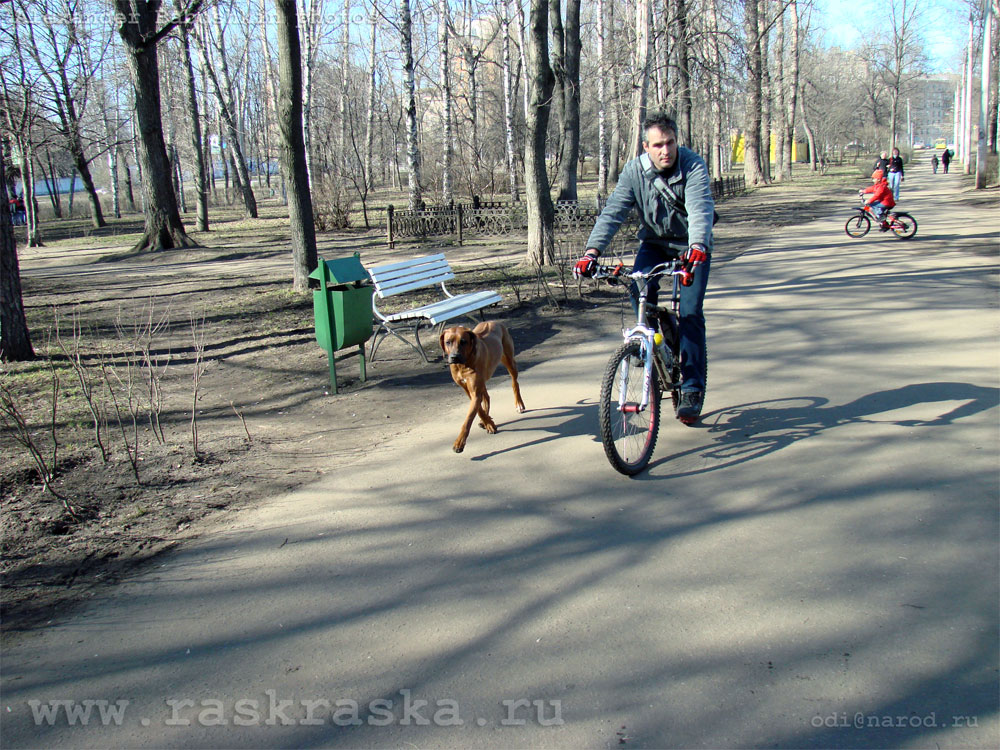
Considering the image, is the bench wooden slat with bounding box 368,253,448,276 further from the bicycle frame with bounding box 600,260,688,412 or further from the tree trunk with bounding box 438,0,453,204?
the tree trunk with bounding box 438,0,453,204

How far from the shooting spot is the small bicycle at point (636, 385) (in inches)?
170

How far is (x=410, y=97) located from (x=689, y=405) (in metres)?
21.1

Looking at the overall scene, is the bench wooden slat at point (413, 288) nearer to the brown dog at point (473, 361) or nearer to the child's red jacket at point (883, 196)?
the brown dog at point (473, 361)

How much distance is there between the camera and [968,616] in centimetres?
298

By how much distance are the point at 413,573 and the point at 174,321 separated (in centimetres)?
816

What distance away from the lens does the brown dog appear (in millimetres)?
4914

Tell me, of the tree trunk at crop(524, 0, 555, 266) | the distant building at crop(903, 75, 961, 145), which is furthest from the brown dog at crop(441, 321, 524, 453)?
the distant building at crop(903, 75, 961, 145)

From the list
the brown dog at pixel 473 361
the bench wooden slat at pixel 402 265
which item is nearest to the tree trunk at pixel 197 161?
the bench wooden slat at pixel 402 265

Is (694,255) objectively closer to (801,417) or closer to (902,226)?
(801,417)

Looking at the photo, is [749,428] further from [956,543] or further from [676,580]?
[676,580]

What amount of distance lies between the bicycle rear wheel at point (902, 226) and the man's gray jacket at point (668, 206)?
12.4 m

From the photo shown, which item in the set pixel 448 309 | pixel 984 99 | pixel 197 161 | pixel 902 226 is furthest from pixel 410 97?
pixel 984 99

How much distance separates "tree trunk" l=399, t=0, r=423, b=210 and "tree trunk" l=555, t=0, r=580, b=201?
444cm

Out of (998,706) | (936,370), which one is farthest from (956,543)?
(936,370)
